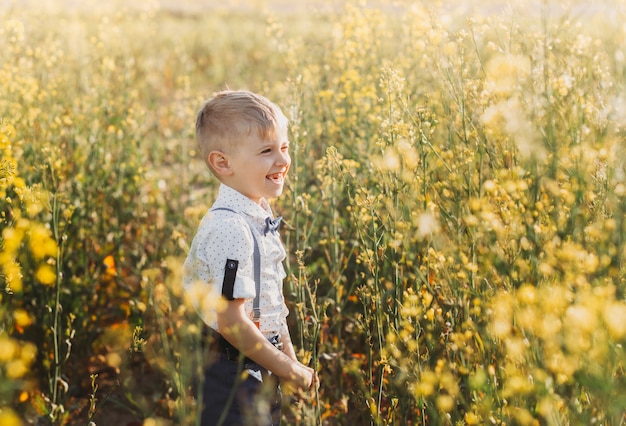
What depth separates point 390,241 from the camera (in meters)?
2.27

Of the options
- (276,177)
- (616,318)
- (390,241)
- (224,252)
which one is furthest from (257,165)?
(616,318)

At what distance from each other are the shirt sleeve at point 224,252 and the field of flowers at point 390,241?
182 mm

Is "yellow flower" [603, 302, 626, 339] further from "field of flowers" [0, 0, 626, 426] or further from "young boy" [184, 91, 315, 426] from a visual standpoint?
"young boy" [184, 91, 315, 426]

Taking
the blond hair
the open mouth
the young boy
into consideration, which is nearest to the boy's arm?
the young boy

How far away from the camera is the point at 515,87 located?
2.49 metres

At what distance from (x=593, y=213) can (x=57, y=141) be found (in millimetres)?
2670

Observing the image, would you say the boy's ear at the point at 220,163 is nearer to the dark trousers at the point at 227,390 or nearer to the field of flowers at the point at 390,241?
the field of flowers at the point at 390,241

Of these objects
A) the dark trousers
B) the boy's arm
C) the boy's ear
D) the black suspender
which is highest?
the boy's ear

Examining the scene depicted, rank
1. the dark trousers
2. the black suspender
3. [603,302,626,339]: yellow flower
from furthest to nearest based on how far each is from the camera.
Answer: the dark trousers → the black suspender → [603,302,626,339]: yellow flower

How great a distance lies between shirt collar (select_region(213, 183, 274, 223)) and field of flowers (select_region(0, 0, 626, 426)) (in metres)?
0.18

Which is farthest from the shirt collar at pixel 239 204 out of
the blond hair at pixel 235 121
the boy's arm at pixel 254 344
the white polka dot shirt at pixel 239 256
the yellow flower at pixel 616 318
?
the yellow flower at pixel 616 318

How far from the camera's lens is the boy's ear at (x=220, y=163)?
2215mm

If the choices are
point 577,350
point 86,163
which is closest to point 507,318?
point 577,350

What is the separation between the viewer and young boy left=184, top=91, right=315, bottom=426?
204 cm
